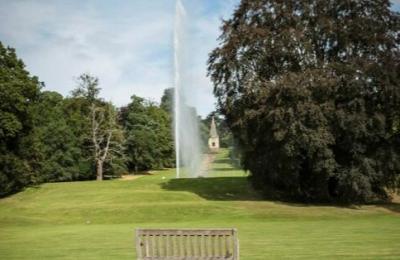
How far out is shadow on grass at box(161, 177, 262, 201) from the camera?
38.7m

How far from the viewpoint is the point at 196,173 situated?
69.2 metres

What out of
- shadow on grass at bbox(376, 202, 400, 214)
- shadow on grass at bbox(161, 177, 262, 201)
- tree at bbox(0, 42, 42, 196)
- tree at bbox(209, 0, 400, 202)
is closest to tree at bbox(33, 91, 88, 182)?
tree at bbox(0, 42, 42, 196)

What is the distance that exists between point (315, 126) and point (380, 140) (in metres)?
4.74

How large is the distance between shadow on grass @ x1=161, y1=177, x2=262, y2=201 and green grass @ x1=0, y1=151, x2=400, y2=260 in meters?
0.07

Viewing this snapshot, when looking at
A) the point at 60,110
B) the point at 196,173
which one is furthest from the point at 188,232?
the point at 60,110

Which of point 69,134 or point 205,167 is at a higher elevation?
point 69,134

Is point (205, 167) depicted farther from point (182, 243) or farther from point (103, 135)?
point (182, 243)

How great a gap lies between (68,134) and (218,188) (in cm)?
3186

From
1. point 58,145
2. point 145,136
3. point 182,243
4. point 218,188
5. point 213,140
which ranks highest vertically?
point 213,140

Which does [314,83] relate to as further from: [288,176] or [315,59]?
[288,176]

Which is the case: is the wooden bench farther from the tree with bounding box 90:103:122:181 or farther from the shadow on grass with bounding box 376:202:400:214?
the tree with bounding box 90:103:122:181

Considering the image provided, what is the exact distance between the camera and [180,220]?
2883 cm

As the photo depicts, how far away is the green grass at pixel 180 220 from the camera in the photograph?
14.6 meters


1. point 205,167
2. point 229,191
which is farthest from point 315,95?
point 205,167
